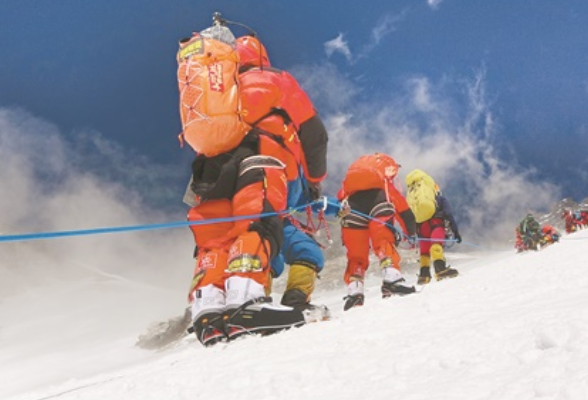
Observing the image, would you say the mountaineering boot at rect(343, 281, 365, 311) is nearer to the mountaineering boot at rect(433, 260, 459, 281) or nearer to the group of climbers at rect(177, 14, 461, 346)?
the group of climbers at rect(177, 14, 461, 346)

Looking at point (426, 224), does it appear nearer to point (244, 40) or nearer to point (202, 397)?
point (244, 40)

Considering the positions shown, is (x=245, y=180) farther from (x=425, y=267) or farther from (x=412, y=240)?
(x=425, y=267)

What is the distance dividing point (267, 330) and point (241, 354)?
0.67 meters

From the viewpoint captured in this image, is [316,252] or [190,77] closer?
[190,77]

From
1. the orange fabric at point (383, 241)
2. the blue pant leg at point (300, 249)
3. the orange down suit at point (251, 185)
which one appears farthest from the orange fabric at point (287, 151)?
the orange fabric at point (383, 241)

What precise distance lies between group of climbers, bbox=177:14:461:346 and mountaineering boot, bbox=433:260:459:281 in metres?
3.98

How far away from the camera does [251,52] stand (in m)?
3.88

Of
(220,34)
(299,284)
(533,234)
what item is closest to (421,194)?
(533,234)

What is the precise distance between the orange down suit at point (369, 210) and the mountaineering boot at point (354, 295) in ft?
0.30

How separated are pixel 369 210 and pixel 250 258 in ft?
11.8

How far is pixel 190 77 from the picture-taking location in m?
3.27

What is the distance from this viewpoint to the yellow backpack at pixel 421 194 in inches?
322

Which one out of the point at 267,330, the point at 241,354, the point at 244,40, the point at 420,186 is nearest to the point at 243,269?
the point at 267,330

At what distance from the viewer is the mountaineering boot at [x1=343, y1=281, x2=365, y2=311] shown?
18.4 ft
